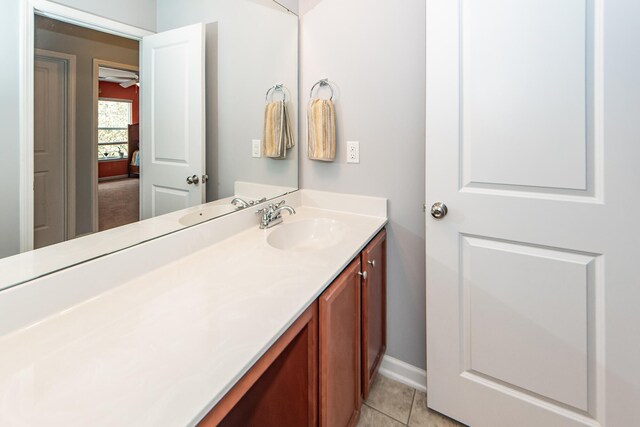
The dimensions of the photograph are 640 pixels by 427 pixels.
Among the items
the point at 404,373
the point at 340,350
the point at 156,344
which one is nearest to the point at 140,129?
the point at 156,344

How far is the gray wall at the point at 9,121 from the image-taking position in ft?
2.29

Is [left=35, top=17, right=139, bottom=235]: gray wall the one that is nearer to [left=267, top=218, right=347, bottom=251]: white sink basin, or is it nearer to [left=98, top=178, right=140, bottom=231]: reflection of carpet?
[left=98, top=178, right=140, bottom=231]: reflection of carpet

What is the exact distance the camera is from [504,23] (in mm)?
1183

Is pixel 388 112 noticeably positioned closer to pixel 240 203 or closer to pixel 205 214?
pixel 240 203

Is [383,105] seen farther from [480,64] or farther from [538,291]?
[538,291]

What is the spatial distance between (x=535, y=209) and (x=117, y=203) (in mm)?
1411

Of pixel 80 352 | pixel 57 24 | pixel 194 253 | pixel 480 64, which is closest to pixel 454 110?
pixel 480 64

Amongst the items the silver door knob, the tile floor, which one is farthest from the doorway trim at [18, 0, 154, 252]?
the tile floor

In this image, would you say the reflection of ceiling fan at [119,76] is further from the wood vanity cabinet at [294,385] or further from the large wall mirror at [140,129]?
the wood vanity cabinet at [294,385]

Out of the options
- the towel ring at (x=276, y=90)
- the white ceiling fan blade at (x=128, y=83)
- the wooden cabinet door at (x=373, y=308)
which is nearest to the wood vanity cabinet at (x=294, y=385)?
the wooden cabinet door at (x=373, y=308)

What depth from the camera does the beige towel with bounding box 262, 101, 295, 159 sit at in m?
1.71

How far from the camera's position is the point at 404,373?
1691 mm

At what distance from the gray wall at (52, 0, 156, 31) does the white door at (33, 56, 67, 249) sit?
17cm

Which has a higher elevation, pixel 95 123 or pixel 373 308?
pixel 95 123
